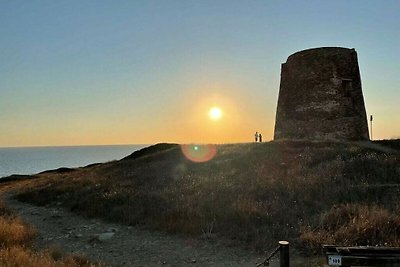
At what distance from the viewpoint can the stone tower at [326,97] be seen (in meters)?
23.9

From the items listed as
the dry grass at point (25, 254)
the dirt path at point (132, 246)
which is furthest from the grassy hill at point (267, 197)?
the dry grass at point (25, 254)

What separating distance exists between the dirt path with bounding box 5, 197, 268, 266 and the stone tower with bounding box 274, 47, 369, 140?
15.9 metres

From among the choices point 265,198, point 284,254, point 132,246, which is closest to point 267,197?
point 265,198

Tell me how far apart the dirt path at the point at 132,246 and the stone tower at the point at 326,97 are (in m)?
15.9

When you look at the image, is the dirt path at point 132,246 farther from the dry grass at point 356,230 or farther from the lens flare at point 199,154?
the lens flare at point 199,154

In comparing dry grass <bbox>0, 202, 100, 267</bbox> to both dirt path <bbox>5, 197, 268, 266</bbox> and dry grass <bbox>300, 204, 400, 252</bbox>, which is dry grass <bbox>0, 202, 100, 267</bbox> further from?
dry grass <bbox>300, 204, 400, 252</bbox>

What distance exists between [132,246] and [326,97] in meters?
17.7

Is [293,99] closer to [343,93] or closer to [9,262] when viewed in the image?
[343,93]

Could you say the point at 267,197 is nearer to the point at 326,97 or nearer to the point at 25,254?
the point at 25,254

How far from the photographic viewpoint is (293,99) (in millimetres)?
25406

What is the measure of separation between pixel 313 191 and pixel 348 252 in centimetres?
748

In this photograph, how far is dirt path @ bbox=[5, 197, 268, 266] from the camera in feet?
30.1

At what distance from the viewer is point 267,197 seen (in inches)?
520

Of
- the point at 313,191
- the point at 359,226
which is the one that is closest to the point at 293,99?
the point at 313,191
